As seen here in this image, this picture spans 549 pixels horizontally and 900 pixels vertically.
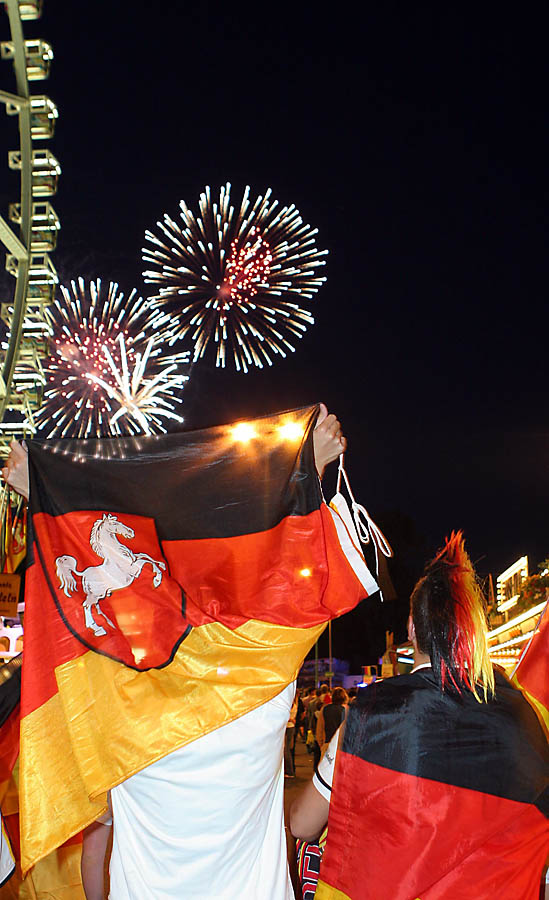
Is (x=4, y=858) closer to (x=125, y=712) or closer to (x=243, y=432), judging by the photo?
(x=125, y=712)

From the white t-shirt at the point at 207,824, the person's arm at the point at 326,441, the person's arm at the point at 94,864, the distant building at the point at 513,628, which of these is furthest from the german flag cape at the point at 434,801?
the distant building at the point at 513,628

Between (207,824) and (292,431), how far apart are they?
1823mm

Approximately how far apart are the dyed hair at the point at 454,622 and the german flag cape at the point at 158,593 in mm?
362

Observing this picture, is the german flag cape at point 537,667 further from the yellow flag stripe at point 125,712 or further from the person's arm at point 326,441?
the person's arm at point 326,441

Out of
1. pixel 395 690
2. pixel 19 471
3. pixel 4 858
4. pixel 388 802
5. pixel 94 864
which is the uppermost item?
pixel 19 471

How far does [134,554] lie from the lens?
159 inches

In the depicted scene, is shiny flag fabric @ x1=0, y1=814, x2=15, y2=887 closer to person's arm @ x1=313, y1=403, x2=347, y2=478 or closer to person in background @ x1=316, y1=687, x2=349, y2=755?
person's arm @ x1=313, y1=403, x2=347, y2=478

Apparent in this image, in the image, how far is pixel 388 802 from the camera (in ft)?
10.8

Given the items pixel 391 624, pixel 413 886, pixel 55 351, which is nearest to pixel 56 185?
pixel 55 351

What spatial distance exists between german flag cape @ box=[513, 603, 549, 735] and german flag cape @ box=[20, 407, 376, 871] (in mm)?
990

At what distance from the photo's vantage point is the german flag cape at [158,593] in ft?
11.7

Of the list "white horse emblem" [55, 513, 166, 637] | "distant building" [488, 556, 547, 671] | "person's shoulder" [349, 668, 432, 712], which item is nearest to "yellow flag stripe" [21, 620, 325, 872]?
"white horse emblem" [55, 513, 166, 637]

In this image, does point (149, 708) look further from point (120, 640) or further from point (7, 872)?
point (7, 872)

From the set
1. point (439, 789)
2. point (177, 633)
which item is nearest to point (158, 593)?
point (177, 633)
